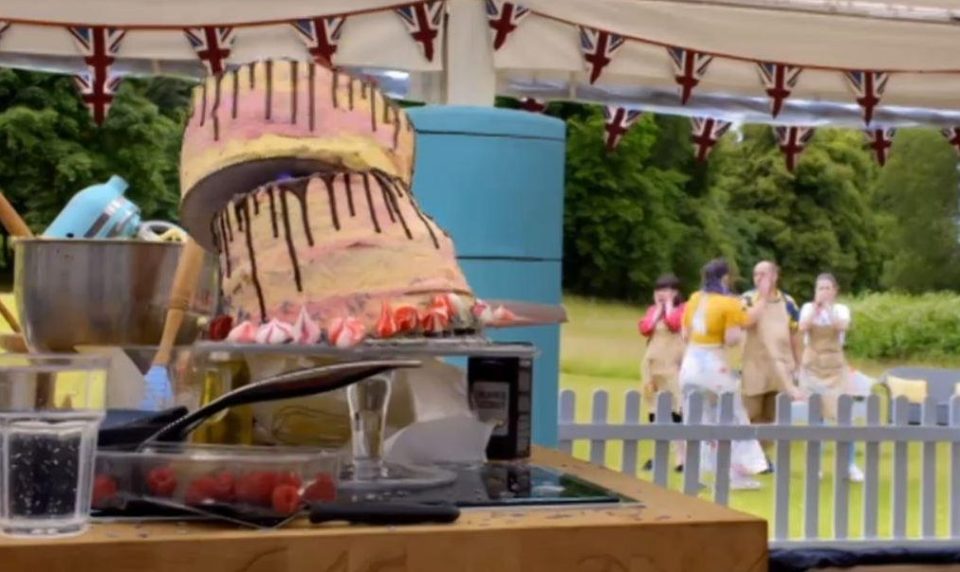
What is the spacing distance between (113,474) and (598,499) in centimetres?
23

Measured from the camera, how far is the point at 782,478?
3.27 metres

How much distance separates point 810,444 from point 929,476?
16.0 inches

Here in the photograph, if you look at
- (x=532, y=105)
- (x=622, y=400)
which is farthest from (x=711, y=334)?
(x=532, y=105)

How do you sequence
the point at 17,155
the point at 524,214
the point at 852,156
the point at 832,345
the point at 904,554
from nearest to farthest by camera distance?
1. the point at 904,554
2. the point at 524,214
3. the point at 17,155
4. the point at 832,345
5. the point at 852,156

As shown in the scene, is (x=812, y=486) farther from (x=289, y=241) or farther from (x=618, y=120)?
(x=289, y=241)

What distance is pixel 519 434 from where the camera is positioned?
83 cm

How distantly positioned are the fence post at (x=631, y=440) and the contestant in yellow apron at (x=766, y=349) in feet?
5.66

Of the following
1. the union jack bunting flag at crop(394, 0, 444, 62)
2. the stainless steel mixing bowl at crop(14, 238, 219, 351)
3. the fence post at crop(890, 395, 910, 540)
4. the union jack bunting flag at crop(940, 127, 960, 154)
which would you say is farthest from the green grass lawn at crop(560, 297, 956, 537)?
the stainless steel mixing bowl at crop(14, 238, 219, 351)

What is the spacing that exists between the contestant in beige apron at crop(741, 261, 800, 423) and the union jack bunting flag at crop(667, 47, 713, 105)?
285cm

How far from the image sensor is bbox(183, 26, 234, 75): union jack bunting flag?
190 centimetres

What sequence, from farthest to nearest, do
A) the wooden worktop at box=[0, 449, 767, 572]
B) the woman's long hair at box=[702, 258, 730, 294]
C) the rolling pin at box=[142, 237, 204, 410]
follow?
the woman's long hair at box=[702, 258, 730, 294]
the rolling pin at box=[142, 237, 204, 410]
the wooden worktop at box=[0, 449, 767, 572]

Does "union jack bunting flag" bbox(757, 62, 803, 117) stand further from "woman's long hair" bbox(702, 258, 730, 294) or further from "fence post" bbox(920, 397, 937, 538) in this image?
"woman's long hair" bbox(702, 258, 730, 294)

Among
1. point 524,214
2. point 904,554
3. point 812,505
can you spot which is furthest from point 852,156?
point 904,554

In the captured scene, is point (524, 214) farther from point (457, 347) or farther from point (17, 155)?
point (17, 155)
